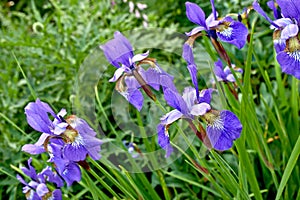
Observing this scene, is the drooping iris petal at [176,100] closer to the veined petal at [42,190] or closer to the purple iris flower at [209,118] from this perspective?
the purple iris flower at [209,118]

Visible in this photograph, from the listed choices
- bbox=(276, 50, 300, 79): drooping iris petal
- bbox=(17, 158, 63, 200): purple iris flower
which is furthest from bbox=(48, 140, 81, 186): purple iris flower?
bbox=(276, 50, 300, 79): drooping iris petal

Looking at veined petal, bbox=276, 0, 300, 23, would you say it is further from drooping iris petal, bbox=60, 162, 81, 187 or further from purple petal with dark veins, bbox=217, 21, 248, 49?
drooping iris petal, bbox=60, 162, 81, 187

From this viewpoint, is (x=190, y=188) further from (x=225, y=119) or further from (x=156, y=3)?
(x=156, y=3)

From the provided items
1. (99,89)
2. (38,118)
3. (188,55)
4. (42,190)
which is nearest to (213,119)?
(188,55)


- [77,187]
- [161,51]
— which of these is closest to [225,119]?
[77,187]

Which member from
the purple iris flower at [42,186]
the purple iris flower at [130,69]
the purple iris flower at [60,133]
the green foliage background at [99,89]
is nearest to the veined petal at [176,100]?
the purple iris flower at [130,69]
